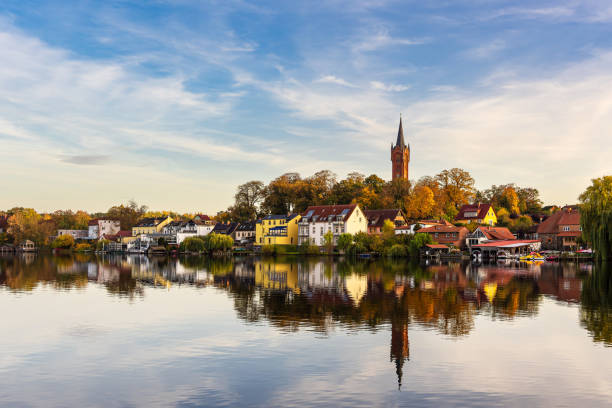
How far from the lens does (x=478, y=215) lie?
91812mm

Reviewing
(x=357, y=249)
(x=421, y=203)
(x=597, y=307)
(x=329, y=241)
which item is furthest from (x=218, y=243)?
(x=597, y=307)

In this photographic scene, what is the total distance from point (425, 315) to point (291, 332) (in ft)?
25.0

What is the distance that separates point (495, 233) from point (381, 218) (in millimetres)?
19905

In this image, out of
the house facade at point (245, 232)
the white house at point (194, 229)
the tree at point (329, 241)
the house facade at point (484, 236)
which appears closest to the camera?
the house facade at point (484, 236)

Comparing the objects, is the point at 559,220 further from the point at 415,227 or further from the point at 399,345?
the point at 399,345

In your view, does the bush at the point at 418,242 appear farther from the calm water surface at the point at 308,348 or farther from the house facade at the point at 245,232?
the calm water surface at the point at 308,348

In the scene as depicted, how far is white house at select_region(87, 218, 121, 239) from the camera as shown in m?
140

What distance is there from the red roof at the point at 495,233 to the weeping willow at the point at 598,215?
78.8 ft

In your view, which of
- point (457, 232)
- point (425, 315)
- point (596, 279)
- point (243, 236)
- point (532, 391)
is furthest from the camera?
point (243, 236)

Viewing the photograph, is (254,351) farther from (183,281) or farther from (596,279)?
(596,279)

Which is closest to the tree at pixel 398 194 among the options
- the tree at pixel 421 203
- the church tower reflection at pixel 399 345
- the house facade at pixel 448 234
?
the tree at pixel 421 203

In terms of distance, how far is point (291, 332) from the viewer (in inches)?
827

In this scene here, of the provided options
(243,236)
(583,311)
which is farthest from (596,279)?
(243,236)

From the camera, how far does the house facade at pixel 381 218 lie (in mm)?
91062
